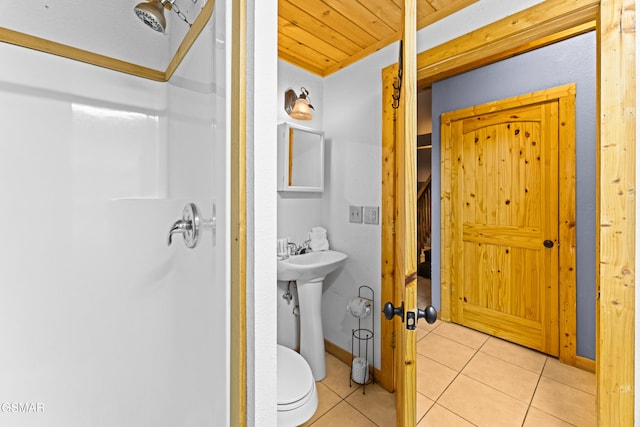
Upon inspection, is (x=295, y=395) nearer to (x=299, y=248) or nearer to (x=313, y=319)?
(x=313, y=319)

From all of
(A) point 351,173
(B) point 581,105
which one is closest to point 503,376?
(A) point 351,173

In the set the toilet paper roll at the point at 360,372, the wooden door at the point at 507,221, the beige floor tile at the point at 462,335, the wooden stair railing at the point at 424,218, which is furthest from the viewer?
the wooden stair railing at the point at 424,218

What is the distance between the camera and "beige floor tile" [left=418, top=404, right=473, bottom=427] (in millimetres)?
1565

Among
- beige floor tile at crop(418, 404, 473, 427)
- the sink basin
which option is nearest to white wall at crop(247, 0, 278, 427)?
the sink basin

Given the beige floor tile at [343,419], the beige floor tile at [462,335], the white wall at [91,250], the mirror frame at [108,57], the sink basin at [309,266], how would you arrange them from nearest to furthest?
the mirror frame at [108,57]
the white wall at [91,250]
the beige floor tile at [343,419]
the sink basin at [309,266]
the beige floor tile at [462,335]

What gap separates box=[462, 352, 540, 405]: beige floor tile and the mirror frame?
2551 mm

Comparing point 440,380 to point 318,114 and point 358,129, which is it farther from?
point 318,114

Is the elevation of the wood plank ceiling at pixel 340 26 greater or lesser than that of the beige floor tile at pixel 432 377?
greater

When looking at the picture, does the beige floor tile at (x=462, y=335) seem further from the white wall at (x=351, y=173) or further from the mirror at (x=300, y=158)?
the mirror at (x=300, y=158)

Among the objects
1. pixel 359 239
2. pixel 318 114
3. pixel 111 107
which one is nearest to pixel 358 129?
pixel 318 114

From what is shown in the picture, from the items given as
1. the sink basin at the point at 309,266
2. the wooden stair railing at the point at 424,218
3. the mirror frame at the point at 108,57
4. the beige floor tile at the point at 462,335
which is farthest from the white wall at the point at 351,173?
the wooden stair railing at the point at 424,218

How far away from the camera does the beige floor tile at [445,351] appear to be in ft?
7.21

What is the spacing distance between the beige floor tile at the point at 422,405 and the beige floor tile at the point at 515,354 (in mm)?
897

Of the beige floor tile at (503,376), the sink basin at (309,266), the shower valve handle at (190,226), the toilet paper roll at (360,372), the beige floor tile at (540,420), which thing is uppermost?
the shower valve handle at (190,226)
